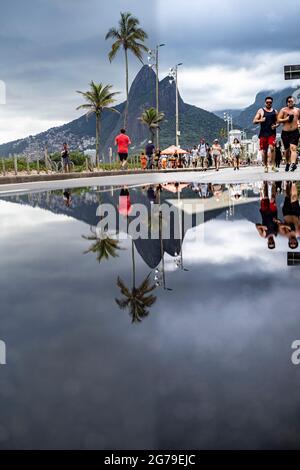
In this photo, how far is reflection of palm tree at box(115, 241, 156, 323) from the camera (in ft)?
8.37

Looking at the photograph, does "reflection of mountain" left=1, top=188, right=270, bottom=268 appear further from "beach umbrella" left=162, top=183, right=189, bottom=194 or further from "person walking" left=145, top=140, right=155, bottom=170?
"person walking" left=145, top=140, right=155, bottom=170

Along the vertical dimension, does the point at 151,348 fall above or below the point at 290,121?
below

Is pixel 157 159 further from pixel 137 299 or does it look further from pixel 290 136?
pixel 137 299

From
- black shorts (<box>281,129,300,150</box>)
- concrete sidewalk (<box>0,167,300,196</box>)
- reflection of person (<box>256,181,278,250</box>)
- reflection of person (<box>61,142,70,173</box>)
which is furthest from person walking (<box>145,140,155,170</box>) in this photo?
reflection of person (<box>256,181,278,250</box>)

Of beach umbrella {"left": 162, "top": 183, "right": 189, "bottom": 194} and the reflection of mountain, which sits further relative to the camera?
beach umbrella {"left": 162, "top": 183, "right": 189, "bottom": 194}

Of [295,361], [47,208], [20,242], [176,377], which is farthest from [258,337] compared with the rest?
[47,208]

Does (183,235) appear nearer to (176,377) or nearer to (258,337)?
(258,337)

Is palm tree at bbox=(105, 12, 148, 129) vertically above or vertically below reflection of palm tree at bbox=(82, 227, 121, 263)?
above

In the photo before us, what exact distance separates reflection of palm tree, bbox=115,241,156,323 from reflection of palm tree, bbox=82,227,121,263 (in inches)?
38.9

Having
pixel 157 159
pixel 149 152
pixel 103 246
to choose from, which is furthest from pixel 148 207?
pixel 157 159

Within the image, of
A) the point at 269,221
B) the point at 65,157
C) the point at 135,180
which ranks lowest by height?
the point at 135,180

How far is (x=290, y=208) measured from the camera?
706 cm

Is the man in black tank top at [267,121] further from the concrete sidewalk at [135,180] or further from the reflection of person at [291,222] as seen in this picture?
the reflection of person at [291,222]

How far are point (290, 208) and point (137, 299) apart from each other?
177 inches
